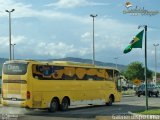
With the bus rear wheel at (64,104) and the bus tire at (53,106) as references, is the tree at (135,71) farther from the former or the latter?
the bus tire at (53,106)

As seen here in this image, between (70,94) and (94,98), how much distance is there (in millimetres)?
3818

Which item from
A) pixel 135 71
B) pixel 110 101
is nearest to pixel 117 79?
pixel 110 101

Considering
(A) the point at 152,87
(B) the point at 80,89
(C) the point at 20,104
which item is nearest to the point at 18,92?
(C) the point at 20,104

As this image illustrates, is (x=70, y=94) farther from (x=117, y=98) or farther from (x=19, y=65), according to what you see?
(x=117, y=98)

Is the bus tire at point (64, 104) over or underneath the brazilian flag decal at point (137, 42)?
underneath

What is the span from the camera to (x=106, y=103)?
116 feet

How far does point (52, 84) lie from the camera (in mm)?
27641

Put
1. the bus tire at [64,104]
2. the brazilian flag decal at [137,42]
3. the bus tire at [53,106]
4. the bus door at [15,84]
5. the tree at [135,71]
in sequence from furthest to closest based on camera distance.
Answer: the tree at [135,71]
the bus tire at [64,104]
the bus tire at [53,106]
the brazilian flag decal at [137,42]
the bus door at [15,84]

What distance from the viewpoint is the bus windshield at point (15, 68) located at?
2572cm

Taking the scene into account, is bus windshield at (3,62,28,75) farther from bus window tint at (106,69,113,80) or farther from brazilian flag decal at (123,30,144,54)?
bus window tint at (106,69,113,80)

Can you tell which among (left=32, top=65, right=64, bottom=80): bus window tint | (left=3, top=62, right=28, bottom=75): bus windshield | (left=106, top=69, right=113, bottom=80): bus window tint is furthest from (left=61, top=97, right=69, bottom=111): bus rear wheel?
(left=106, top=69, right=113, bottom=80): bus window tint

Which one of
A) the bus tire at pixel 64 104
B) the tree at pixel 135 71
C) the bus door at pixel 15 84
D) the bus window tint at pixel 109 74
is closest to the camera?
the bus door at pixel 15 84

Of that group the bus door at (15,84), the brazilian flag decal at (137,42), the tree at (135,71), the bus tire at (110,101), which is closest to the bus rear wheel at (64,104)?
the bus door at (15,84)

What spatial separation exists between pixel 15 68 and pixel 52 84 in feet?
9.08
